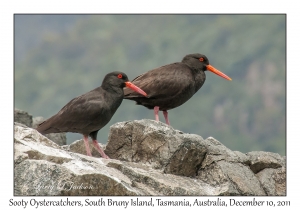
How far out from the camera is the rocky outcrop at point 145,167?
11.8 meters

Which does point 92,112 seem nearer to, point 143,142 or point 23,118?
point 143,142

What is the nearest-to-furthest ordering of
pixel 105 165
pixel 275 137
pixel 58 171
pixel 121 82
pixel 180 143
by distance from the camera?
pixel 58 171 → pixel 105 165 → pixel 180 143 → pixel 121 82 → pixel 275 137

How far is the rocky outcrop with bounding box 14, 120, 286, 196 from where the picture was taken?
38.7ft

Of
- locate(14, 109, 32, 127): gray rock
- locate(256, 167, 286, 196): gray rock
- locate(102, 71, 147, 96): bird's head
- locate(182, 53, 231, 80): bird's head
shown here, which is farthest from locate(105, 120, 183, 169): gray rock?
locate(14, 109, 32, 127): gray rock

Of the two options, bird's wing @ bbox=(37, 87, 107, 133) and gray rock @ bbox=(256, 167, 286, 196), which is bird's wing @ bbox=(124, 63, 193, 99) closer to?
bird's wing @ bbox=(37, 87, 107, 133)

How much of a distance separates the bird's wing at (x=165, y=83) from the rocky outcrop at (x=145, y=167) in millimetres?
1997

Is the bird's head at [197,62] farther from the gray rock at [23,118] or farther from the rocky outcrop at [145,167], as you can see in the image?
the gray rock at [23,118]

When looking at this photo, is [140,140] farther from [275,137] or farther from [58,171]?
[275,137]

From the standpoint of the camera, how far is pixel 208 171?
1399 centimetres

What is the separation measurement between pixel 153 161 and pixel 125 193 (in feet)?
6.56

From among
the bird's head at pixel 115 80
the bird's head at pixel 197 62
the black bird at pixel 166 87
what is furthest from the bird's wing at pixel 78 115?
the bird's head at pixel 197 62

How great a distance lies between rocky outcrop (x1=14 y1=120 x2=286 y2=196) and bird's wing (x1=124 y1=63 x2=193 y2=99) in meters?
2.00

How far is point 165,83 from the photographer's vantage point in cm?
1686

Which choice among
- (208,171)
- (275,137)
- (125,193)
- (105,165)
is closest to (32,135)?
(105,165)
